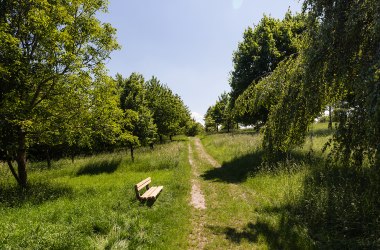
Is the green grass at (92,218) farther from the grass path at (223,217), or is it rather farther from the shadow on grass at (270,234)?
the shadow on grass at (270,234)

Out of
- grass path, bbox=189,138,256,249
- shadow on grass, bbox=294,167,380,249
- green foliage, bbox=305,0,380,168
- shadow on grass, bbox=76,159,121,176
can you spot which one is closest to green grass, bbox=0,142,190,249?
grass path, bbox=189,138,256,249

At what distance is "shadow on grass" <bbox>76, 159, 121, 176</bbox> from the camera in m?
20.1

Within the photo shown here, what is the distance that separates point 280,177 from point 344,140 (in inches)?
264

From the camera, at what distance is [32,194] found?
38.1 feet

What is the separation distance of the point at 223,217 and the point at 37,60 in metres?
10.5

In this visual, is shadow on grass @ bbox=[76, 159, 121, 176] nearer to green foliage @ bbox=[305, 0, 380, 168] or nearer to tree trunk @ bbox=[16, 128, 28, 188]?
tree trunk @ bbox=[16, 128, 28, 188]

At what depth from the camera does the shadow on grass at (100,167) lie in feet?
66.0

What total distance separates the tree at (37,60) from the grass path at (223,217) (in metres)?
7.82

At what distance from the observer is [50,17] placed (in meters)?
12.4

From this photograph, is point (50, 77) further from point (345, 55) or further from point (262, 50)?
point (262, 50)

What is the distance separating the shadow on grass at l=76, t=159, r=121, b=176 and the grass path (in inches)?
351

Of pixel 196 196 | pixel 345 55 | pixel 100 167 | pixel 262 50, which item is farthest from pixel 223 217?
pixel 262 50

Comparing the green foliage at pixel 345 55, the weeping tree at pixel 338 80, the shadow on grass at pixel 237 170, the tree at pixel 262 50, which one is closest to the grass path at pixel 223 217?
the shadow on grass at pixel 237 170

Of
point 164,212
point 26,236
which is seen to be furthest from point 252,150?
point 26,236
